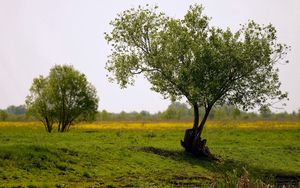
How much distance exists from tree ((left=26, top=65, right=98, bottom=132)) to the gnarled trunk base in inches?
1354

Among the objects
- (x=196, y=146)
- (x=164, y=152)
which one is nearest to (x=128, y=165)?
(x=164, y=152)

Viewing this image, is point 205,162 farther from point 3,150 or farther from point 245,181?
point 245,181

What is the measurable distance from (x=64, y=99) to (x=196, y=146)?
36791 millimetres

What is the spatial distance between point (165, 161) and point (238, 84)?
11621 millimetres

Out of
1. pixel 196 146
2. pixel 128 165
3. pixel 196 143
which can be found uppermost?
pixel 196 143

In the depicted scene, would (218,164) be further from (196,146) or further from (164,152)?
(164,152)

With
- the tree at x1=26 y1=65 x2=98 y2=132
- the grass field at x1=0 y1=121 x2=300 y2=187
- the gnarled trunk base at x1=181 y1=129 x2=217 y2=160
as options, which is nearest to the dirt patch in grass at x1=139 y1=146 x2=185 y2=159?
the grass field at x1=0 y1=121 x2=300 y2=187

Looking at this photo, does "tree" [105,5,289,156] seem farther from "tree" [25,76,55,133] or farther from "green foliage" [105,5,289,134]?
"tree" [25,76,55,133]

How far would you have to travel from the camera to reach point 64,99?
240 feet

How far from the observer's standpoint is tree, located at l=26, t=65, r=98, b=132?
7300 cm

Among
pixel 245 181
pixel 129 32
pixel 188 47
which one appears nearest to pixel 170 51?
pixel 188 47

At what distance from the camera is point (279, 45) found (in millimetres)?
42625

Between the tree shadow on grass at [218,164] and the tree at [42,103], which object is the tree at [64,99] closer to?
the tree at [42,103]

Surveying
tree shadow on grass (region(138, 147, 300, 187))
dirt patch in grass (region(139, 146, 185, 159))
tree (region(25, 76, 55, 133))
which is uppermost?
tree (region(25, 76, 55, 133))
